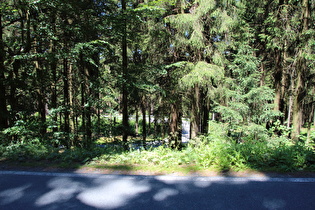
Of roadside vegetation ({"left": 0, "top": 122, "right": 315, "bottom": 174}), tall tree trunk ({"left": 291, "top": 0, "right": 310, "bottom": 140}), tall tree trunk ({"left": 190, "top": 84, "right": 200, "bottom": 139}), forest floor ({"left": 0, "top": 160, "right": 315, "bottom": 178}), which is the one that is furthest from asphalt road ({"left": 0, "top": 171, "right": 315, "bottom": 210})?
tall tree trunk ({"left": 291, "top": 0, "right": 310, "bottom": 140})

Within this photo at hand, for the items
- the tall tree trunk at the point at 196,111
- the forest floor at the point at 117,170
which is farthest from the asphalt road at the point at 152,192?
the tall tree trunk at the point at 196,111

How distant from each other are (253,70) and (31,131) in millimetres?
9812

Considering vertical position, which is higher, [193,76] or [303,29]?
[303,29]

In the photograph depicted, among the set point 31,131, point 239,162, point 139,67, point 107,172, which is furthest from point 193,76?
point 31,131

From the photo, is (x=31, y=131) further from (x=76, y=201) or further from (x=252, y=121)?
(x=252, y=121)

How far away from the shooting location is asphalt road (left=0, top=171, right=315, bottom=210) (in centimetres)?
304

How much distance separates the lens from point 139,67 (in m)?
9.38

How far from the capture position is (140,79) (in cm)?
887

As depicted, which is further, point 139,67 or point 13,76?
point 139,67

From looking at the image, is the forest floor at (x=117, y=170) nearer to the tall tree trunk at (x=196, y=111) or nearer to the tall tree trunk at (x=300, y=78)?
the tall tree trunk at (x=196, y=111)

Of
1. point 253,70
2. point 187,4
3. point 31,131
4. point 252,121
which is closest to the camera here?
point 31,131

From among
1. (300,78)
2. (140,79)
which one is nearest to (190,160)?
(140,79)

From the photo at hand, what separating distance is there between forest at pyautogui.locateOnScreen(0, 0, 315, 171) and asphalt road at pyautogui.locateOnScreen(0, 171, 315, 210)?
87cm

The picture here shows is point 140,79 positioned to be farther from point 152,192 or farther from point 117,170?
point 152,192
